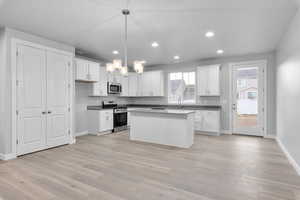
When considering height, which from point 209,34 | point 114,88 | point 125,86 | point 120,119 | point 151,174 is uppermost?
point 209,34

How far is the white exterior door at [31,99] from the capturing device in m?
3.47

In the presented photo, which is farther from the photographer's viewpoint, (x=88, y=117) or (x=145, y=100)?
(x=145, y=100)

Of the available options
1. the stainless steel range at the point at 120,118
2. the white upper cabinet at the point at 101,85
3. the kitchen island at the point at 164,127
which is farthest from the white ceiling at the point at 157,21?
the stainless steel range at the point at 120,118

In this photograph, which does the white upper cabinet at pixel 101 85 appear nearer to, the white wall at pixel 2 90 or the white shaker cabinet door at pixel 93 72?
the white shaker cabinet door at pixel 93 72

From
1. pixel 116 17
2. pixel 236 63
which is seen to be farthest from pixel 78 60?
pixel 236 63

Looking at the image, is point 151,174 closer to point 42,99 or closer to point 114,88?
point 42,99

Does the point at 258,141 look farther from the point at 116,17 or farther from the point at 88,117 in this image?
the point at 88,117

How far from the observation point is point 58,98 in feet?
13.6

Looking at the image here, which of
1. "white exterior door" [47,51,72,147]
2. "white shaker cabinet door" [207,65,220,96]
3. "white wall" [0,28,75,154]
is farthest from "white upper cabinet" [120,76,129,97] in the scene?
"white wall" [0,28,75,154]

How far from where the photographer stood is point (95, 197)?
6.66 feet

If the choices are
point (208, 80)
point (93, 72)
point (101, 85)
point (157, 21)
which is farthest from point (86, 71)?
point (208, 80)

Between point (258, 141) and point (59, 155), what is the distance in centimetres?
517

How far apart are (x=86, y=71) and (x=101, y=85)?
848mm

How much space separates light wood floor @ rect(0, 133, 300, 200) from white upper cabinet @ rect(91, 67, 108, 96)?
7.04 ft
